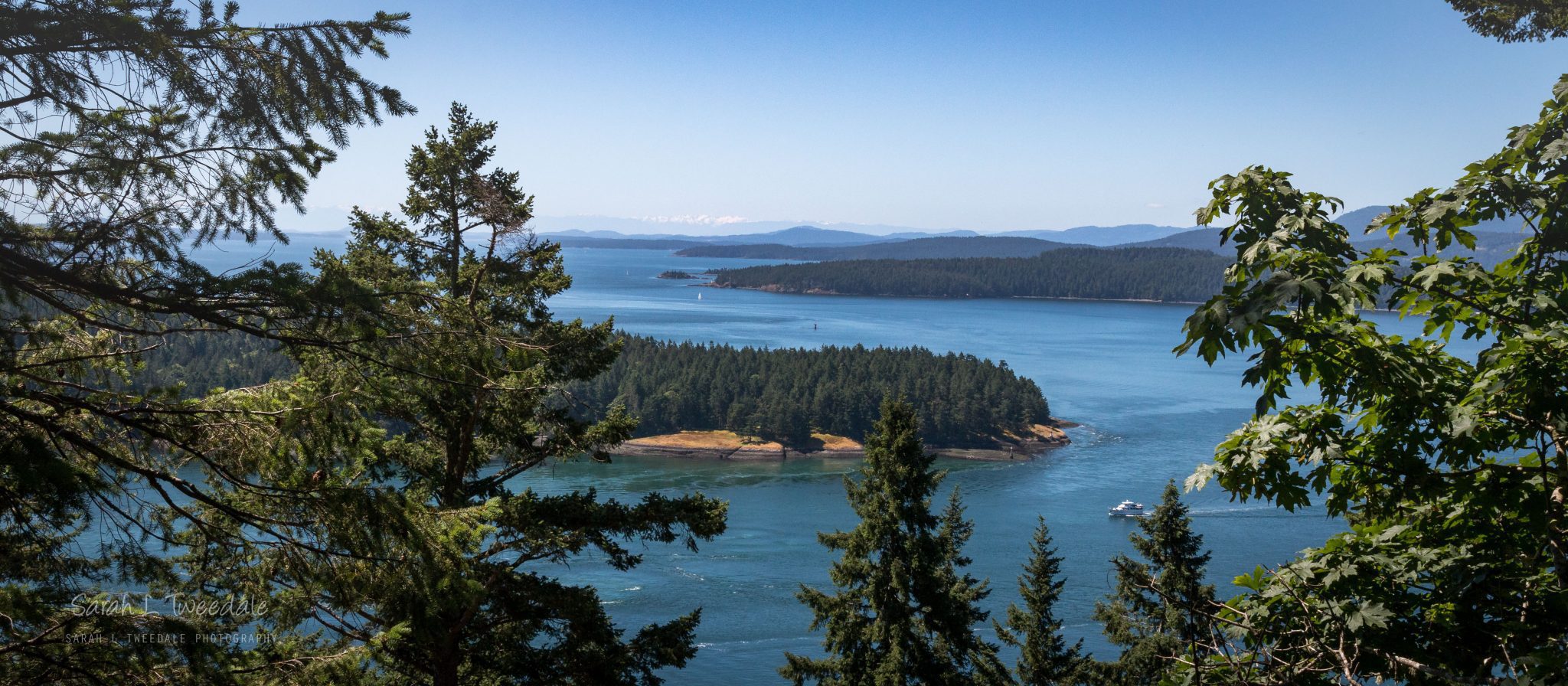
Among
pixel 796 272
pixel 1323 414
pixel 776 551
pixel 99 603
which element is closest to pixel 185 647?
pixel 99 603

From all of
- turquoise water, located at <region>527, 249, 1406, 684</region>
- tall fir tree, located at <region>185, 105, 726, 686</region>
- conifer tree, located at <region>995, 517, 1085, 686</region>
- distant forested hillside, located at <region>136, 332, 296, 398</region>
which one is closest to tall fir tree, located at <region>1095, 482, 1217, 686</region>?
conifer tree, located at <region>995, 517, 1085, 686</region>

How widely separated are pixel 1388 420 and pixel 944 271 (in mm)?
146811

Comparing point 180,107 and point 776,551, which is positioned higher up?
point 180,107

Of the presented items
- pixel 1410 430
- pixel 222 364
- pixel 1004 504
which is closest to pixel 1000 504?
pixel 1004 504

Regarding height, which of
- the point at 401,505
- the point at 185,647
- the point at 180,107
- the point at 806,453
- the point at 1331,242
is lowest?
the point at 806,453

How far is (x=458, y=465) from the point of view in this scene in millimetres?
7477

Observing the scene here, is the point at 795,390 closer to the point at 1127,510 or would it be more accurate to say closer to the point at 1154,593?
the point at 1127,510

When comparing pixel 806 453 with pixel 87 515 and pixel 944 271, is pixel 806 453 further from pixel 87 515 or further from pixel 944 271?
pixel 944 271

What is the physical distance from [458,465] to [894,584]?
19.4ft

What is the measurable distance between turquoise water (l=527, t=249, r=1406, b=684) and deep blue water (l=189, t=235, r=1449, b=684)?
3.1 inches

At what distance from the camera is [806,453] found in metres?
48.3

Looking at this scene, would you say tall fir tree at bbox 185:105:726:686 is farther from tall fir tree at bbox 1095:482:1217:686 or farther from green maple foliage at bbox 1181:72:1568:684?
tall fir tree at bbox 1095:482:1217:686

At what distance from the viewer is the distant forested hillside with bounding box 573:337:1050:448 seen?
50812mm

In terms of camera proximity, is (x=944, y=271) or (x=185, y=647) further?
(x=944, y=271)
